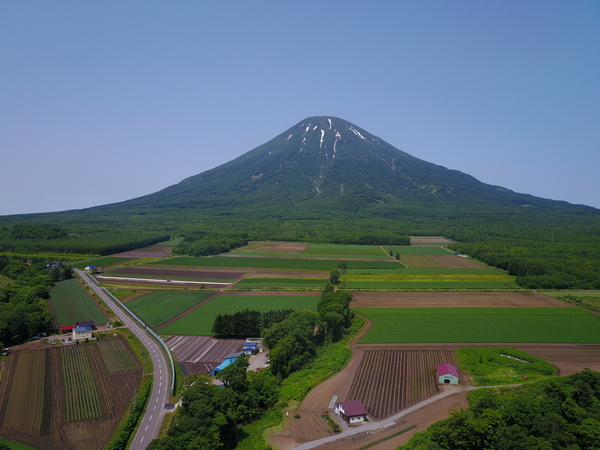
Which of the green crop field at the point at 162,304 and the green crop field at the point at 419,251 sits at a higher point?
the green crop field at the point at 419,251

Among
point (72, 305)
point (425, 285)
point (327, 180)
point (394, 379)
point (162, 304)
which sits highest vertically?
point (327, 180)

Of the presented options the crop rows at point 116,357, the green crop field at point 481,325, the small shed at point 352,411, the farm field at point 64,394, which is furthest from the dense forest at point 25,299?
the green crop field at point 481,325

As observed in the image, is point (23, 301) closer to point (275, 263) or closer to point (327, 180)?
point (275, 263)

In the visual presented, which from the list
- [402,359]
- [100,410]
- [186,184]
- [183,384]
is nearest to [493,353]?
[402,359]

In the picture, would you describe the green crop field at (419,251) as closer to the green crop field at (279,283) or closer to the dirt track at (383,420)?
the green crop field at (279,283)

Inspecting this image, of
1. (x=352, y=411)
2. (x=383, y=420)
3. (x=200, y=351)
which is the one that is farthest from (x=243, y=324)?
(x=383, y=420)

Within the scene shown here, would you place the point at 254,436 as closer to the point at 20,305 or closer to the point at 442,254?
the point at 20,305
